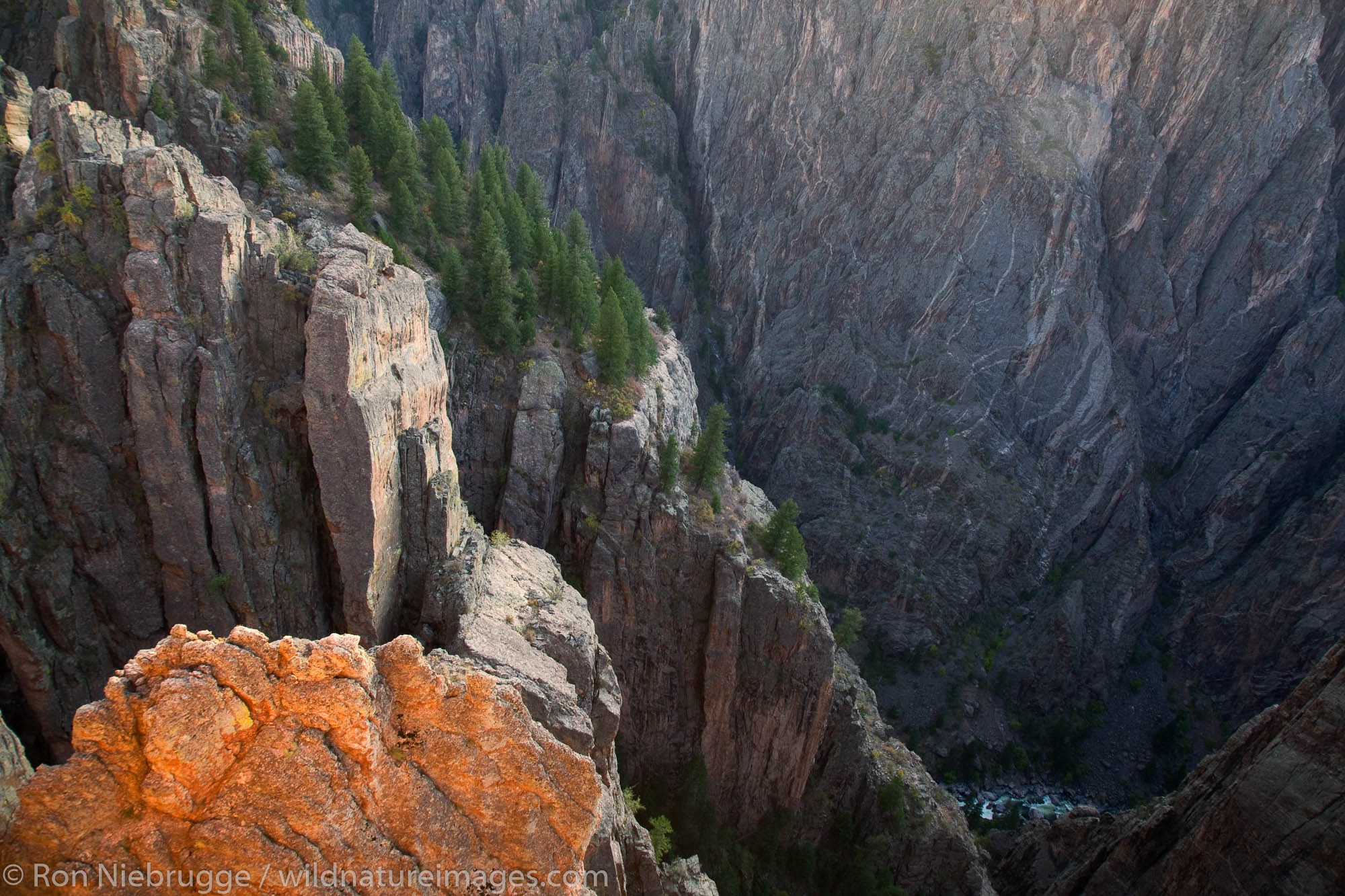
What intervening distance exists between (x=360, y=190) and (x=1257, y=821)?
5559 cm

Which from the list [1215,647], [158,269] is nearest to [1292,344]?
[1215,647]

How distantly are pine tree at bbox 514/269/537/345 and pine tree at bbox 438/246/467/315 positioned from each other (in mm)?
3454

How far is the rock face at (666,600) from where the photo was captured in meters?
43.3

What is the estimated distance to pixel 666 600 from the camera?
146 ft

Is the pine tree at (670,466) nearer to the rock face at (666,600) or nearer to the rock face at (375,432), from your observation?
the rock face at (666,600)

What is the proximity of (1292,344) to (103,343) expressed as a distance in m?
109

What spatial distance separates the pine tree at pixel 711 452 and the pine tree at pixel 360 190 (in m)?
23.6

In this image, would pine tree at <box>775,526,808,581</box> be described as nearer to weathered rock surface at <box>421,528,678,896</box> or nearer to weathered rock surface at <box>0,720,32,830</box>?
weathered rock surface at <box>421,528,678,896</box>

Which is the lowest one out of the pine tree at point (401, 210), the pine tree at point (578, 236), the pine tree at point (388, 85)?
the pine tree at point (401, 210)

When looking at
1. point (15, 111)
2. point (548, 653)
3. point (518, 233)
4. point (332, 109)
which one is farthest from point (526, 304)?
point (548, 653)

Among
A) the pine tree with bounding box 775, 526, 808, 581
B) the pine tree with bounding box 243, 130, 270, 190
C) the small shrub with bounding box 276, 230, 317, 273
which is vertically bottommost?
the pine tree with bounding box 775, 526, 808, 581

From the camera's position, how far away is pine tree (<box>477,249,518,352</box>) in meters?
43.6

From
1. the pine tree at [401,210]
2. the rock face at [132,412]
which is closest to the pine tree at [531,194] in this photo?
the pine tree at [401,210]

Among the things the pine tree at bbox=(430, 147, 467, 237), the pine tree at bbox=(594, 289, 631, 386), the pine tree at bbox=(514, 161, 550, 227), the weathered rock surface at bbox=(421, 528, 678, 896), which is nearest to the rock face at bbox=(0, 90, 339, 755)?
the weathered rock surface at bbox=(421, 528, 678, 896)
